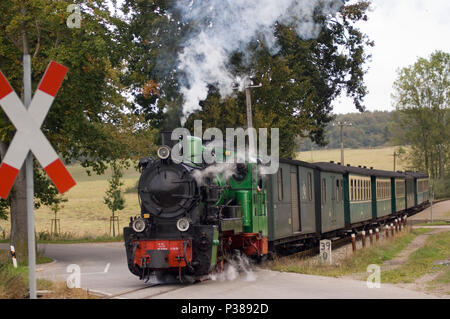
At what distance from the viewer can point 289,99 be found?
28.2m

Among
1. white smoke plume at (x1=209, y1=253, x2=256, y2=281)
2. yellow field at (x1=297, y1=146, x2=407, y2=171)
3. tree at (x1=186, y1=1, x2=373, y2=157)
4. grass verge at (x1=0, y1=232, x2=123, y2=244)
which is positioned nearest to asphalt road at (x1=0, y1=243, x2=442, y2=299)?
white smoke plume at (x1=209, y1=253, x2=256, y2=281)

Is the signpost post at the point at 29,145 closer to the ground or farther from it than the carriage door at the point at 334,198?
farther from it

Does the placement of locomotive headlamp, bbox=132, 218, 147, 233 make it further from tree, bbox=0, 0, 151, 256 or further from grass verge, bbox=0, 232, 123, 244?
grass verge, bbox=0, 232, 123, 244

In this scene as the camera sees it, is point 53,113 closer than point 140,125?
Yes

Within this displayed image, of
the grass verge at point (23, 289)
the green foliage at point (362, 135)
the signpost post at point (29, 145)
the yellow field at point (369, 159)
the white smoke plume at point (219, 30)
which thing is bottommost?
the grass verge at point (23, 289)

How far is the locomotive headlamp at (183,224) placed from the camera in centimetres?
1223

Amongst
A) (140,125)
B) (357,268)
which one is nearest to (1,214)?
(140,125)

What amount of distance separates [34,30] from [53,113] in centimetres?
273

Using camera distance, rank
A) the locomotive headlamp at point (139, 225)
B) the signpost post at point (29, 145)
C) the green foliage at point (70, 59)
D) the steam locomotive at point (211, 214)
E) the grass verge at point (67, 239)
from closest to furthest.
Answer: the signpost post at point (29, 145) < the steam locomotive at point (211, 214) < the locomotive headlamp at point (139, 225) < the green foliage at point (70, 59) < the grass verge at point (67, 239)

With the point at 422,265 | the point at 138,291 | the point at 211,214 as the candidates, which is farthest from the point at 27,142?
the point at 422,265

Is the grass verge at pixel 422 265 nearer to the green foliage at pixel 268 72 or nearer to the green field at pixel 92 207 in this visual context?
Answer: the green foliage at pixel 268 72

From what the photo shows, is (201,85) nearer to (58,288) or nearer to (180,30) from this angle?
(180,30)

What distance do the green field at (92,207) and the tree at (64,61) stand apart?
15362 millimetres

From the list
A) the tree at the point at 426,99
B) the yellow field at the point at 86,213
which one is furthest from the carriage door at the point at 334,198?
the tree at the point at 426,99
